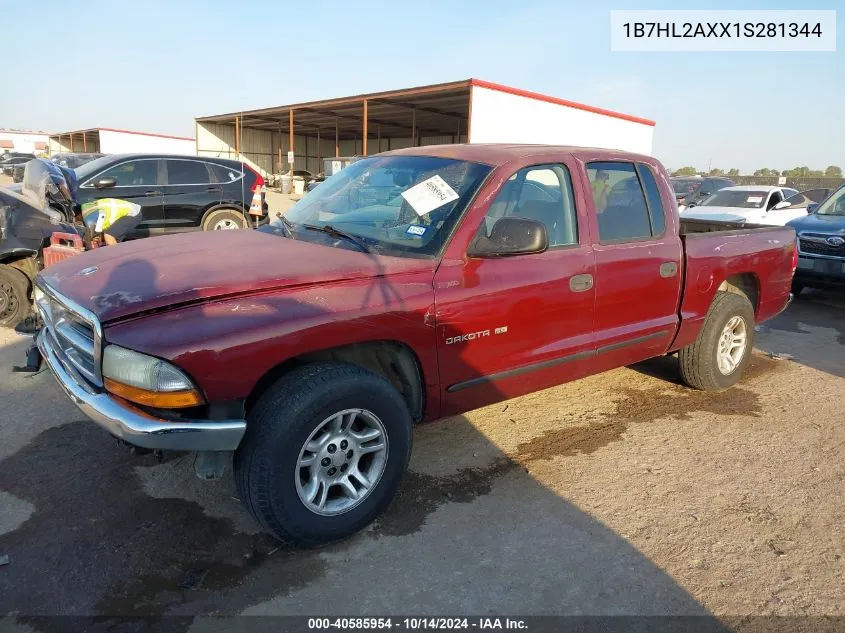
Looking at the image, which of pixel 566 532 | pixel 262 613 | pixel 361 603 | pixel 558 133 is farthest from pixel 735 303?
pixel 558 133

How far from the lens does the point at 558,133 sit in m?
20.5

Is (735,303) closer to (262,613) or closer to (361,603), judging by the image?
(361,603)

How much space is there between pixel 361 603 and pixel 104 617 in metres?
1.00

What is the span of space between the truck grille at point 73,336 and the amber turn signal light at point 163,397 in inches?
7.7

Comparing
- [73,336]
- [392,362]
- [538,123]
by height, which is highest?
[538,123]

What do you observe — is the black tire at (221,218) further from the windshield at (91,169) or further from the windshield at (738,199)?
the windshield at (738,199)

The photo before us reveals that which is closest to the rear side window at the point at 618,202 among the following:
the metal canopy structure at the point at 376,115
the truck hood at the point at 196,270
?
the truck hood at the point at 196,270

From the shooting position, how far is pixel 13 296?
5871mm

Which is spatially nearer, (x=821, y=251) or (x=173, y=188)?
(x=821, y=251)

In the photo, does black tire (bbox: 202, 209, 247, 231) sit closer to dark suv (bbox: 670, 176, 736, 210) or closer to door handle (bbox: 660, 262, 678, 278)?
door handle (bbox: 660, 262, 678, 278)

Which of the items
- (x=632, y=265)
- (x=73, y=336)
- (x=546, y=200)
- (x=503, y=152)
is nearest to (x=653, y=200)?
(x=632, y=265)

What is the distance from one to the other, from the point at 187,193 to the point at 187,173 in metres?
0.36

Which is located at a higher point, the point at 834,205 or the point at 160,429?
the point at 834,205

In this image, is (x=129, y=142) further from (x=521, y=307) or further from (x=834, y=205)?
(x=521, y=307)
